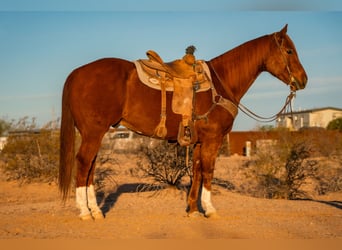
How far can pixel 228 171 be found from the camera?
19.0 m

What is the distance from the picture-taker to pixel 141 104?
6.98 metres

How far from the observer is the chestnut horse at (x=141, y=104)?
6820 millimetres

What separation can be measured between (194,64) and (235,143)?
94.7ft

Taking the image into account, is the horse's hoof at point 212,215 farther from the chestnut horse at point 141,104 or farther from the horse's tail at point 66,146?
the horse's tail at point 66,146

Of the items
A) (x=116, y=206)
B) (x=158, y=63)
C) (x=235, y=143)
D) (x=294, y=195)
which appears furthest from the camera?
(x=235, y=143)

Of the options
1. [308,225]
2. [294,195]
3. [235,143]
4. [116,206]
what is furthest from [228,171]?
[235,143]

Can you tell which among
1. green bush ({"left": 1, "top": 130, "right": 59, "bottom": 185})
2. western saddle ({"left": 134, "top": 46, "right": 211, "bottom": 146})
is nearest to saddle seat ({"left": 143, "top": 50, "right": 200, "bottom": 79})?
western saddle ({"left": 134, "top": 46, "right": 211, "bottom": 146})

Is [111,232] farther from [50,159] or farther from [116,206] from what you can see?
[50,159]

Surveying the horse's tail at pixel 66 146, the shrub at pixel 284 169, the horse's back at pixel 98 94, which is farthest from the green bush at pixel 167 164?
the horse's back at pixel 98 94

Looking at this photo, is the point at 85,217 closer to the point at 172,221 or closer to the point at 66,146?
the point at 66,146

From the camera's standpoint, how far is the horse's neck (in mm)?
7691

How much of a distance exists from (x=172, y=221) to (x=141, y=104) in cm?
187

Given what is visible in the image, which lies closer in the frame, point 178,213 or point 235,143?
point 178,213

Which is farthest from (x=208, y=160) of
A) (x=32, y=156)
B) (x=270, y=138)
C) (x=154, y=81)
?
(x=270, y=138)
